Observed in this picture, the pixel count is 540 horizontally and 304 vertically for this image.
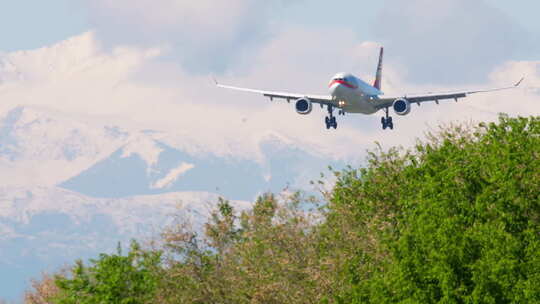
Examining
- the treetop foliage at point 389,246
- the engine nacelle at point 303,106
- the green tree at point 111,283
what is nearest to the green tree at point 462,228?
the treetop foliage at point 389,246

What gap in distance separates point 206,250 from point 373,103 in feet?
119

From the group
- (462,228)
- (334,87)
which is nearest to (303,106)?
(334,87)

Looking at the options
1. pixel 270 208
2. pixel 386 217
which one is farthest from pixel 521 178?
pixel 270 208

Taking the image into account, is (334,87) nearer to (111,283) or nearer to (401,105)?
(401,105)

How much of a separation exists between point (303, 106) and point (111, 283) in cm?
4200

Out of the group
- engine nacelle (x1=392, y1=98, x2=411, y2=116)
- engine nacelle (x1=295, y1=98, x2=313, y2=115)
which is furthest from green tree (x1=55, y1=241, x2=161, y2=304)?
engine nacelle (x1=392, y1=98, x2=411, y2=116)

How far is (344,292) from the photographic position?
66.0 metres

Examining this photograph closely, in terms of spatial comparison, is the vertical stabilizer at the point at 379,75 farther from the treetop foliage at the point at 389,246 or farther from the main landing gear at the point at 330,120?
the treetop foliage at the point at 389,246

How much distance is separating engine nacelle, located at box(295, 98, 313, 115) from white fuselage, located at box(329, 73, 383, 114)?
2659 mm

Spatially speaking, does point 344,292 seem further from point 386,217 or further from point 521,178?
point 521,178

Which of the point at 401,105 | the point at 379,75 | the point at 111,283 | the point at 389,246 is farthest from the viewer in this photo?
the point at 379,75

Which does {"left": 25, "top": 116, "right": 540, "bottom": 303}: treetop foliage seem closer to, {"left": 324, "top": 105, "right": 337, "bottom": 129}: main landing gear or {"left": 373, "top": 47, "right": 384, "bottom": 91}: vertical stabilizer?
{"left": 324, "top": 105, "right": 337, "bottom": 129}: main landing gear

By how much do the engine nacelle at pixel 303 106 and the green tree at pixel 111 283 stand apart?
37869 millimetres

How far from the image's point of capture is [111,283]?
71625mm
